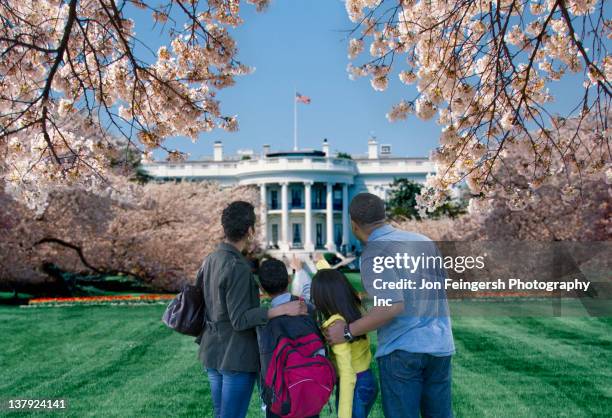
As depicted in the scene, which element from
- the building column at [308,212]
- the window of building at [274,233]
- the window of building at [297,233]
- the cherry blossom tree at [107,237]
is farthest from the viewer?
the window of building at [274,233]

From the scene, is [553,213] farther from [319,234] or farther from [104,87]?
[319,234]

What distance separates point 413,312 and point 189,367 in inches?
189

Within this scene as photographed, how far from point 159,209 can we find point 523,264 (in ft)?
37.9

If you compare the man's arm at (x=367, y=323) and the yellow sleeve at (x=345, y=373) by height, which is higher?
the man's arm at (x=367, y=323)

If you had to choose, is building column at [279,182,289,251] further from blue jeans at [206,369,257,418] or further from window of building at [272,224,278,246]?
blue jeans at [206,369,257,418]

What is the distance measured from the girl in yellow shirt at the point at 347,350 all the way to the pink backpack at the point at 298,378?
7 cm

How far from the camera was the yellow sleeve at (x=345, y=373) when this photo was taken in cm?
338


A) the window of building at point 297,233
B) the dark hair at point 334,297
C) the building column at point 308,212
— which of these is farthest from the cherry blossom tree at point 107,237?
the window of building at point 297,233

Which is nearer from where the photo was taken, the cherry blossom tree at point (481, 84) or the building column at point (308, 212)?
the cherry blossom tree at point (481, 84)

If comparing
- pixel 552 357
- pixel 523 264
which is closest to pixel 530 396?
pixel 552 357

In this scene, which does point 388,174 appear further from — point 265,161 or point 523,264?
point 523,264

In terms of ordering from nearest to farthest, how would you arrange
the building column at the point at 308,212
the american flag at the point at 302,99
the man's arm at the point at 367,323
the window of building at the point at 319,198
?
the man's arm at the point at 367,323 < the american flag at the point at 302,99 < the building column at the point at 308,212 < the window of building at the point at 319,198

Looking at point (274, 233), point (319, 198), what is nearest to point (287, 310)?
point (274, 233)

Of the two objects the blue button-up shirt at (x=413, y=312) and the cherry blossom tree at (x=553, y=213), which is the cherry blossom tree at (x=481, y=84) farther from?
the cherry blossom tree at (x=553, y=213)
